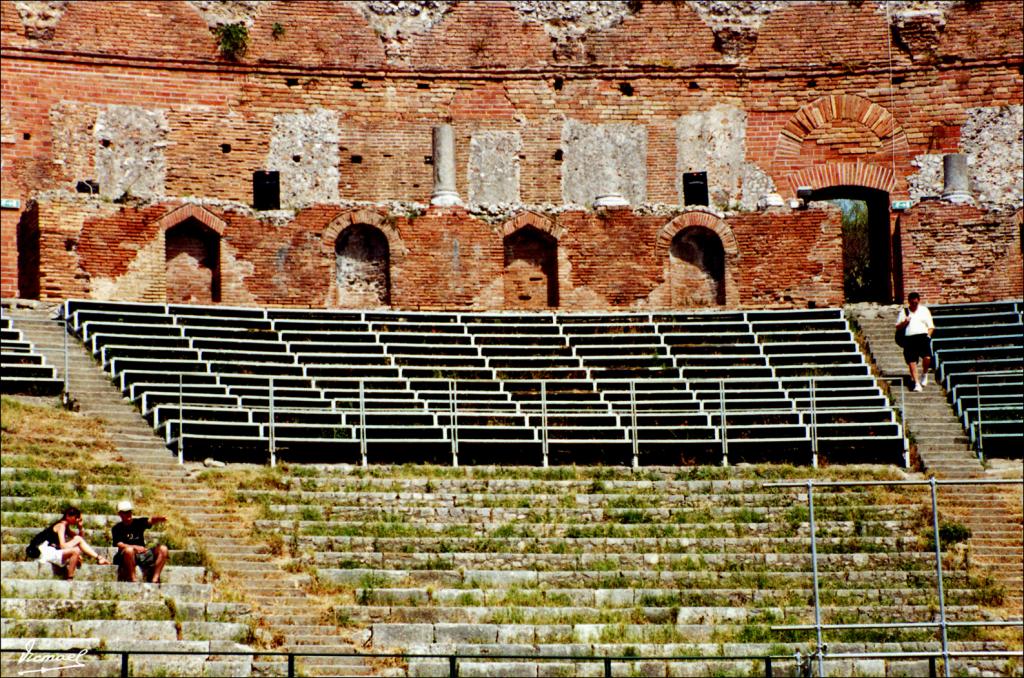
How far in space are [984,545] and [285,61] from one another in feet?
62.3

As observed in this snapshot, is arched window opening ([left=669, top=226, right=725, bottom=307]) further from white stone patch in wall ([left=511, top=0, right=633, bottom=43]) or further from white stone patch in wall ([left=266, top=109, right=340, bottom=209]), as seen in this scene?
white stone patch in wall ([left=266, top=109, right=340, bottom=209])

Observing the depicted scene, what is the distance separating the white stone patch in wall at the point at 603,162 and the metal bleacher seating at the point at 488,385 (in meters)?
5.74

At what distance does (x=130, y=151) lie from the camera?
3850 centimetres

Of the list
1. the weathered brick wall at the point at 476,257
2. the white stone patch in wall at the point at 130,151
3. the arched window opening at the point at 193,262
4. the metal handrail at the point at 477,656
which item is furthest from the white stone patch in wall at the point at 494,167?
the metal handrail at the point at 477,656

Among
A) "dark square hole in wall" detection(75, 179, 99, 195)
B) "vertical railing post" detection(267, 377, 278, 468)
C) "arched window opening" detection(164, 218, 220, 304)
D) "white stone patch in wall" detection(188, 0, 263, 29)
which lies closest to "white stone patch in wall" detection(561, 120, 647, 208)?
"white stone patch in wall" detection(188, 0, 263, 29)

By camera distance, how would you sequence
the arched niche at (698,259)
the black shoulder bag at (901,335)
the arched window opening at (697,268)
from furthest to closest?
1. the arched window opening at (697,268)
2. the arched niche at (698,259)
3. the black shoulder bag at (901,335)

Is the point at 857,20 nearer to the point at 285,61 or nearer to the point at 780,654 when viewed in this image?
the point at 285,61

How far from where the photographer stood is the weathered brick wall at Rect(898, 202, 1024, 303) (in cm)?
3834

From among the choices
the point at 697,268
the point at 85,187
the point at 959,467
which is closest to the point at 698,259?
the point at 697,268

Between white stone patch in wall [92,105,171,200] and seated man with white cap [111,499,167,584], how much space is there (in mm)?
15502

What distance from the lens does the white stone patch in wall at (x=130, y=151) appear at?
38344 millimetres

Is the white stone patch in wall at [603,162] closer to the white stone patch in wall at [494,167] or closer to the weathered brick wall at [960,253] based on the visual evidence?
the white stone patch in wall at [494,167]

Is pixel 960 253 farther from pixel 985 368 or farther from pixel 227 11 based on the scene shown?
pixel 227 11

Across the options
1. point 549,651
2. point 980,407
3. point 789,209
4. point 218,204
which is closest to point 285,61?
point 218,204
